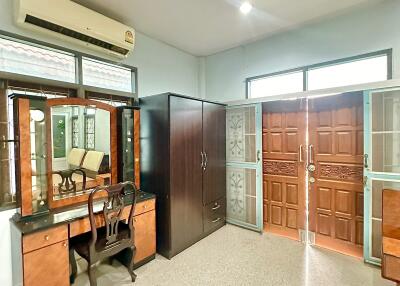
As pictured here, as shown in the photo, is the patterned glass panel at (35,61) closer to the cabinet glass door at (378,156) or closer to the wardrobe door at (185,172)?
the wardrobe door at (185,172)

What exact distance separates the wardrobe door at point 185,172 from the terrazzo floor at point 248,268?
9.4 inches

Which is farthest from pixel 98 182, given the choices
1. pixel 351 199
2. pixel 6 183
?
pixel 351 199

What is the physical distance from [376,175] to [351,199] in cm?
47

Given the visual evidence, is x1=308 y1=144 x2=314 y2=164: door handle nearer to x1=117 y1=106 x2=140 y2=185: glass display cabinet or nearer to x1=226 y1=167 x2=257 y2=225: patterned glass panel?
x1=226 y1=167 x2=257 y2=225: patterned glass panel

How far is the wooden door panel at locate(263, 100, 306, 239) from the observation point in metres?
3.18

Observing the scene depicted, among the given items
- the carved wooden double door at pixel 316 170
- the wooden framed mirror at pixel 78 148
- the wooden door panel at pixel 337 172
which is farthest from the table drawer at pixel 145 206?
the wooden door panel at pixel 337 172

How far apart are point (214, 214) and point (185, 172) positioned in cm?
102

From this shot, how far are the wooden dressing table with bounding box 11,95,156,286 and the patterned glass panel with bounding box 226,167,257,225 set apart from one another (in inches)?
62.1

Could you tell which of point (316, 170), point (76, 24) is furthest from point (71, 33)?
point (316, 170)

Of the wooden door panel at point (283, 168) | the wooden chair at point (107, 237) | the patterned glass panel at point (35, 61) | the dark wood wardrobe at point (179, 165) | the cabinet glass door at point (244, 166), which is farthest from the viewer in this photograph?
the cabinet glass door at point (244, 166)

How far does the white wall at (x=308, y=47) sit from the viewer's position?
258 cm

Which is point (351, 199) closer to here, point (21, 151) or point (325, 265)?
point (325, 265)

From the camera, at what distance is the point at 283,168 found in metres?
3.33

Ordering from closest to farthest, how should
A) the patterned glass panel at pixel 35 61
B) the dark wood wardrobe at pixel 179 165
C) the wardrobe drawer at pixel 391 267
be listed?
the wardrobe drawer at pixel 391 267
the patterned glass panel at pixel 35 61
the dark wood wardrobe at pixel 179 165
